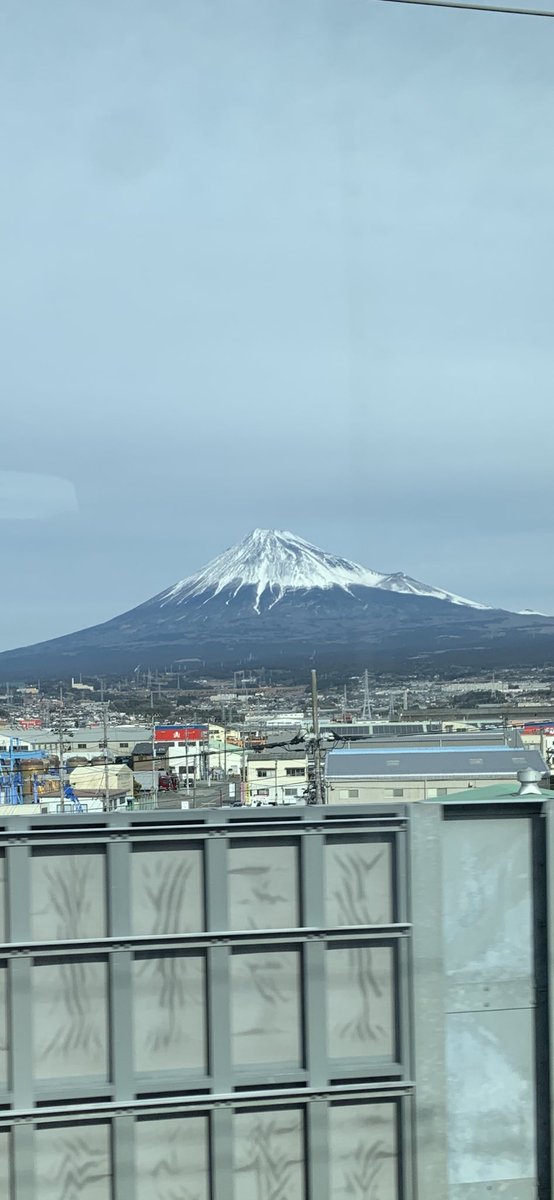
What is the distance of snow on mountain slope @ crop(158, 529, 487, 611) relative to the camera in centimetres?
A: 5556

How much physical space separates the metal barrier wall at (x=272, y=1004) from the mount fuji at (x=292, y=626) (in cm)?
2350

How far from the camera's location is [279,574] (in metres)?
65.1

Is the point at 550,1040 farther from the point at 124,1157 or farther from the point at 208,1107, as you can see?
the point at 124,1157

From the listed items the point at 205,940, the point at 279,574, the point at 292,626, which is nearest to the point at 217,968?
the point at 205,940

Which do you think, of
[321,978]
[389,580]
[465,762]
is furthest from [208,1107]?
[389,580]

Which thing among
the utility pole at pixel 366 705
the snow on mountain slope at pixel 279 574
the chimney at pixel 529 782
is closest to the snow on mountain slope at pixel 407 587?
the snow on mountain slope at pixel 279 574

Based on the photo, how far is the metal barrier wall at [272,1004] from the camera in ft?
7.11

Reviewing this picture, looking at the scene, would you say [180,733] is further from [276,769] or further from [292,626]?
[292,626]

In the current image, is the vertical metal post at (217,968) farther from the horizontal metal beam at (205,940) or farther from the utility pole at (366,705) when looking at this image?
the utility pole at (366,705)

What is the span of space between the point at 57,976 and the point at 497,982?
37.0 inches

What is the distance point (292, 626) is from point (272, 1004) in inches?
1798

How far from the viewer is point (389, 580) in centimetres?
5362

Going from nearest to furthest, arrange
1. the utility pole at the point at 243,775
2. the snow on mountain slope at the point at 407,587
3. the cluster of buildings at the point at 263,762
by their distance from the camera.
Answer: the cluster of buildings at the point at 263,762 < the utility pole at the point at 243,775 < the snow on mountain slope at the point at 407,587

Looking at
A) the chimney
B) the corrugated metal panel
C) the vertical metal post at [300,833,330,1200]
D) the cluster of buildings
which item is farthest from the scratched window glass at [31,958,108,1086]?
the corrugated metal panel
